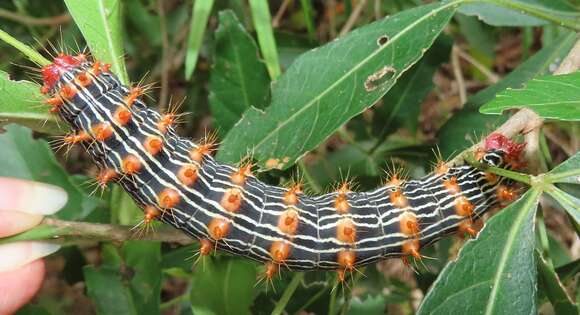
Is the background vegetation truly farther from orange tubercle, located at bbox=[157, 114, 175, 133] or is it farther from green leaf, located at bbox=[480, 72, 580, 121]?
orange tubercle, located at bbox=[157, 114, 175, 133]

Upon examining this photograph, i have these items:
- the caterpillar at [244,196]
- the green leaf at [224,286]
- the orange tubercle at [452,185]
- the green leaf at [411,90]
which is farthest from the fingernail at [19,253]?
the green leaf at [411,90]

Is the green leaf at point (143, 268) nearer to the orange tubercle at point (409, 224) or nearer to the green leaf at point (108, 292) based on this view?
the green leaf at point (108, 292)

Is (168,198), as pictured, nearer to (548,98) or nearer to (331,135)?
(331,135)

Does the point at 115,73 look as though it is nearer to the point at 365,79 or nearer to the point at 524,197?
the point at 365,79

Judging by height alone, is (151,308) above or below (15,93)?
below

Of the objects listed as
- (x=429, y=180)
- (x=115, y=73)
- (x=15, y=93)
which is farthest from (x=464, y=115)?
(x=15, y=93)

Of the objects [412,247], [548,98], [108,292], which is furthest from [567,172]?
[108,292]
